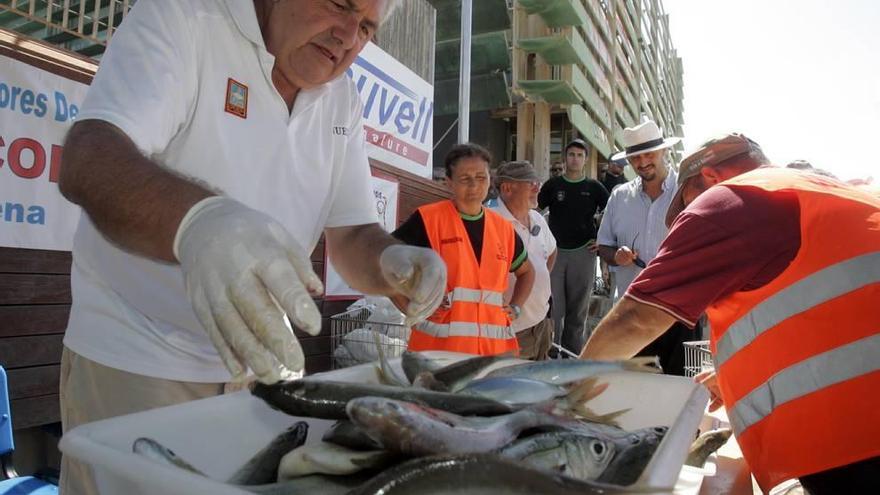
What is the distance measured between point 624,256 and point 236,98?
4.33 meters

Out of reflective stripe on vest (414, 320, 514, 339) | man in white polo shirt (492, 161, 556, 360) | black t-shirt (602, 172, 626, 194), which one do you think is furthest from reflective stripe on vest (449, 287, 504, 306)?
black t-shirt (602, 172, 626, 194)

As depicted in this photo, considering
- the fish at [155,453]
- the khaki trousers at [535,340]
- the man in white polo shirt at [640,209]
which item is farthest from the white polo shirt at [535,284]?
the fish at [155,453]

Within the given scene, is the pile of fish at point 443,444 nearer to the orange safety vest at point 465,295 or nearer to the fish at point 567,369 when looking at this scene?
the fish at point 567,369

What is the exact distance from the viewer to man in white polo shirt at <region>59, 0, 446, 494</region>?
88 cm

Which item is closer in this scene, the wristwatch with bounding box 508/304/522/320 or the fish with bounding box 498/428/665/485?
the fish with bounding box 498/428/665/485

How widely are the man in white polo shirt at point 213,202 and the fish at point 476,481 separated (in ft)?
1.00

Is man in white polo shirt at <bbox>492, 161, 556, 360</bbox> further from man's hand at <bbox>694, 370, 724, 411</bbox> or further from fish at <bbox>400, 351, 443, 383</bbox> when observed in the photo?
fish at <bbox>400, 351, 443, 383</bbox>

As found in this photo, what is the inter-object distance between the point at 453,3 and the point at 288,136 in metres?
12.7

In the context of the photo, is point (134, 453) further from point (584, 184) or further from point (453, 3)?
point (453, 3)

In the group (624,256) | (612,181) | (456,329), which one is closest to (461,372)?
(456,329)

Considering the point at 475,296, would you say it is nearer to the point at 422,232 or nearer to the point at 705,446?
the point at 422,232

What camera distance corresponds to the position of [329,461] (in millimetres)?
822

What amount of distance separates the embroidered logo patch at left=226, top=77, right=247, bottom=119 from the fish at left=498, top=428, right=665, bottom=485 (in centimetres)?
120

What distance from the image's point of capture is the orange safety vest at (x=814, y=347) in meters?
1.51
